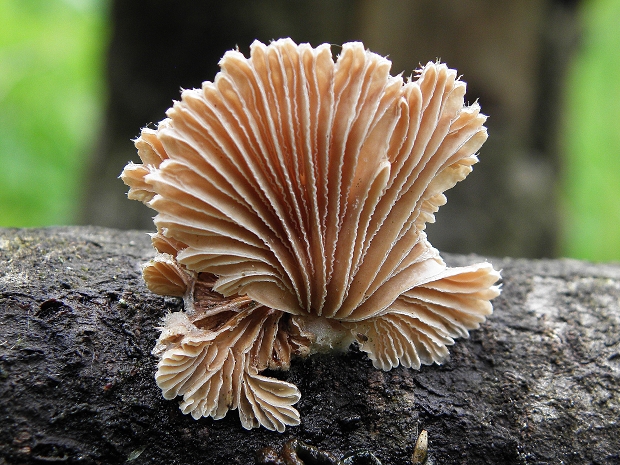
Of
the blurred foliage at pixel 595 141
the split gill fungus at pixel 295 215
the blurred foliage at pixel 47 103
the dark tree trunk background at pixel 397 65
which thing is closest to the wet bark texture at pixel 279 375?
the split gill fungus at pixel 295 215

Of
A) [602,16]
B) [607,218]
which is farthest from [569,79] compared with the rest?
[602,16]

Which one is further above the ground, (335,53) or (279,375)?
(335,53)

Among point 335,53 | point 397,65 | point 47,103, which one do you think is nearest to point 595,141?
point 397,65

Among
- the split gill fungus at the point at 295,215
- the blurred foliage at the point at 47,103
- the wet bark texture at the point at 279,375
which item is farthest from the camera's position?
the blurred foliage at the point at 47,103

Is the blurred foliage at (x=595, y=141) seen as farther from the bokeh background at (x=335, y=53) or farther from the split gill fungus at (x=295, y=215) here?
the split gill fungus at (x=295, y=215)

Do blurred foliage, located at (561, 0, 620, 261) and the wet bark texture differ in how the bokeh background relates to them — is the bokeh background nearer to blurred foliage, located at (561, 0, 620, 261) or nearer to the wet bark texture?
blurred foliage, located at (561, 0, 620, 261)

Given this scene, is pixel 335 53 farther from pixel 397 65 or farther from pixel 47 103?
pixel 47 103
